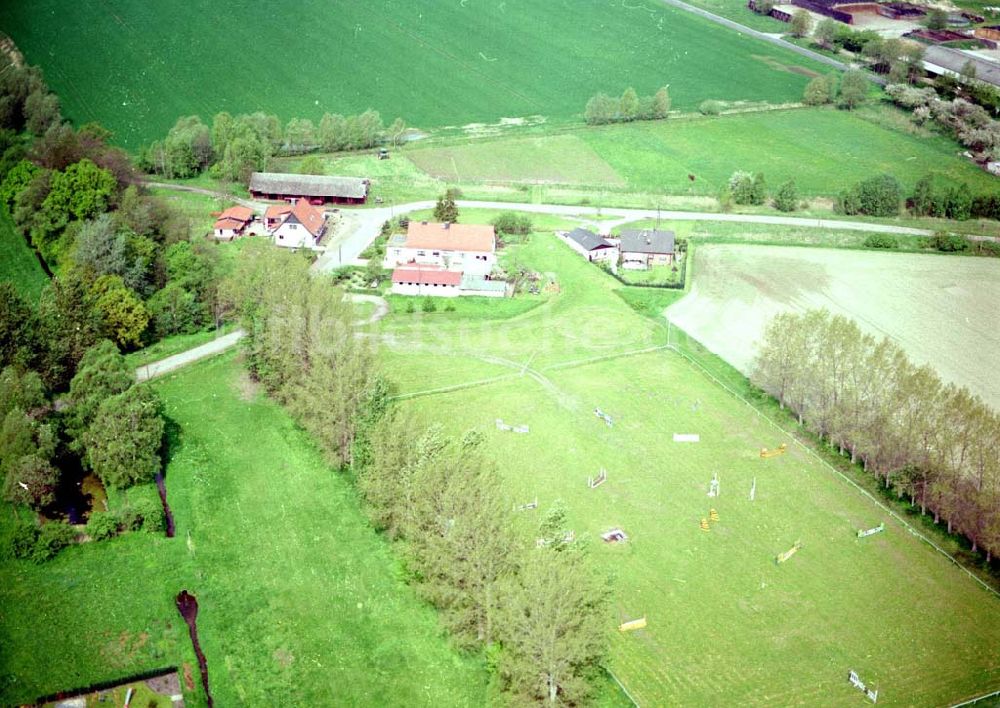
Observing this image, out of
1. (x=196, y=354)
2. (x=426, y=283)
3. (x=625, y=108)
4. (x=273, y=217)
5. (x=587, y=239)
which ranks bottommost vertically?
(x=196, y=354)

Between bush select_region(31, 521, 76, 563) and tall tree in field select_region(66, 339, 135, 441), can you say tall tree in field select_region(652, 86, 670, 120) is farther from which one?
bush select_region(31, 521, 76, 563)

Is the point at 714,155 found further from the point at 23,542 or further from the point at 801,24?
the point at 23,542

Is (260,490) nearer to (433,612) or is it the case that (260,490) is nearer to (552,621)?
(433,612)

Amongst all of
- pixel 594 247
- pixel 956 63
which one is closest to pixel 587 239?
pixel 594 247

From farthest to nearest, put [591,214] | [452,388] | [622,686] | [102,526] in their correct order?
[591,214], [452,388], [102,526], [622,686]

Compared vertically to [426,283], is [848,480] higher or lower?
higher

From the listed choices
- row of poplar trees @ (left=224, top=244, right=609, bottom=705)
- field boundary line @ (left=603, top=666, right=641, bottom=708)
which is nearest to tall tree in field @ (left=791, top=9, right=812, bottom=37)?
row of poplar trees @ (left=224, top=244, right=609, bottom=705)
